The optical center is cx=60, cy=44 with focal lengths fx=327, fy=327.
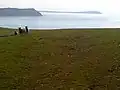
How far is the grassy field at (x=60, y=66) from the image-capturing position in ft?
33.9

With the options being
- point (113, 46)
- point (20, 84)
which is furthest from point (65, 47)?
point (20, 84)

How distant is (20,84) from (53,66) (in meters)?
2.71

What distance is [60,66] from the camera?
12.9m

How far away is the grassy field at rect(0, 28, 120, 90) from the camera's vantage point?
10.3 metres

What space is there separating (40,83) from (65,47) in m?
7.57

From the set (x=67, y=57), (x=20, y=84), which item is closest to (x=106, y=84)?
(x=20, y=84)

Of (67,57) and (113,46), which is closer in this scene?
(67,57)

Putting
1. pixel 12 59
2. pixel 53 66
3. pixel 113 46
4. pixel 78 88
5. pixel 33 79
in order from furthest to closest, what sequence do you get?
1. pixel 113 46
2. pixel 12 59
3. pixel 53 66
4. pixel 33 79
5. pixel 78 88

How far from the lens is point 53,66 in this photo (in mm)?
12891

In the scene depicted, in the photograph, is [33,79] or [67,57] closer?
[33,79]

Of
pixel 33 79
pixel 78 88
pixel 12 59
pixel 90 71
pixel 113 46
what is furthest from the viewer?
pixel 113 46

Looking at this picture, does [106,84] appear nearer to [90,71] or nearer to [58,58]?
[90,71]

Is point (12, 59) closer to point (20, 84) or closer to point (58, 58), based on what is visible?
point (58, 58)

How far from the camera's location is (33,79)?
433 inches
